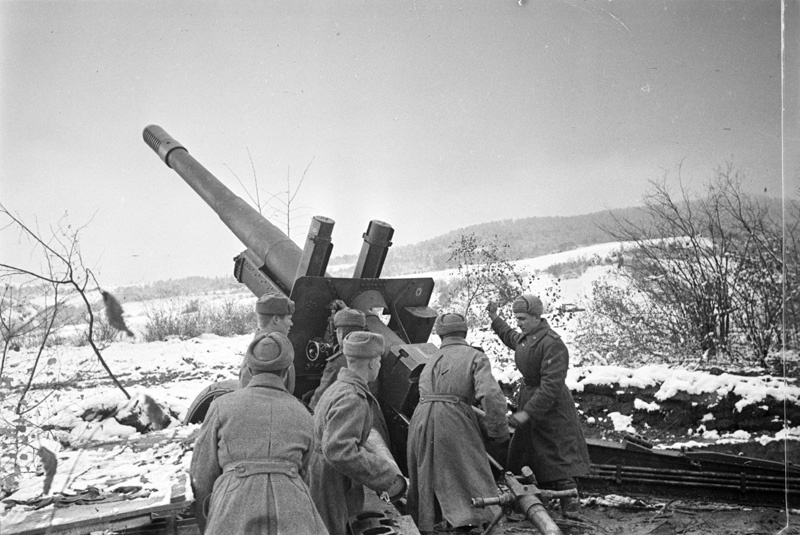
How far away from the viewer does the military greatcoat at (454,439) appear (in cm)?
401

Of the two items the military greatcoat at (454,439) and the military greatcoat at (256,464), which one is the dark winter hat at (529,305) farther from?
the military greatcoat at (256,464)

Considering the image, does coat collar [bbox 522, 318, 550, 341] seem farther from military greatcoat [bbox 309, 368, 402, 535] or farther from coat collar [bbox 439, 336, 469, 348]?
military greatcoat [bbox 309, 368, 402, 535]

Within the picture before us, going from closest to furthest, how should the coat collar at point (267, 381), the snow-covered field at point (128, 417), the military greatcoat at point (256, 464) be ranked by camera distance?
the military greatcoat at point (256, 464) → the coat collar at point (267, 381) → the snow-covered field at point (128, 417)

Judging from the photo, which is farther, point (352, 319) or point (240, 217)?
point (240, 217)

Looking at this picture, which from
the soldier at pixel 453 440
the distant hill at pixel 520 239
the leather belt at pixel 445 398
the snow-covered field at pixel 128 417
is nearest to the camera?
the soldier at pixel 453 440

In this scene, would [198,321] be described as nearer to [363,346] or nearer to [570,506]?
[570,506]

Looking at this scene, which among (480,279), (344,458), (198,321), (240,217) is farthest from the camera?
(198,321)

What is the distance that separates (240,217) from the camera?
6.05 meters

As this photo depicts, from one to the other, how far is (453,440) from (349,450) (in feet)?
4.07

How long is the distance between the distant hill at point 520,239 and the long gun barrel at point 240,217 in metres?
4.78

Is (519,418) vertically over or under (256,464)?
under

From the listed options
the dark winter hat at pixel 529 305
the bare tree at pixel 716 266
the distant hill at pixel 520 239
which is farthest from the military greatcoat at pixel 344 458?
the distant hill at pixel 520 239

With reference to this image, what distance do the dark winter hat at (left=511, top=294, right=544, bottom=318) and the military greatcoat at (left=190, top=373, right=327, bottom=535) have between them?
244cm

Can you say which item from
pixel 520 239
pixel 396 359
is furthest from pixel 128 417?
pixel 520 239
